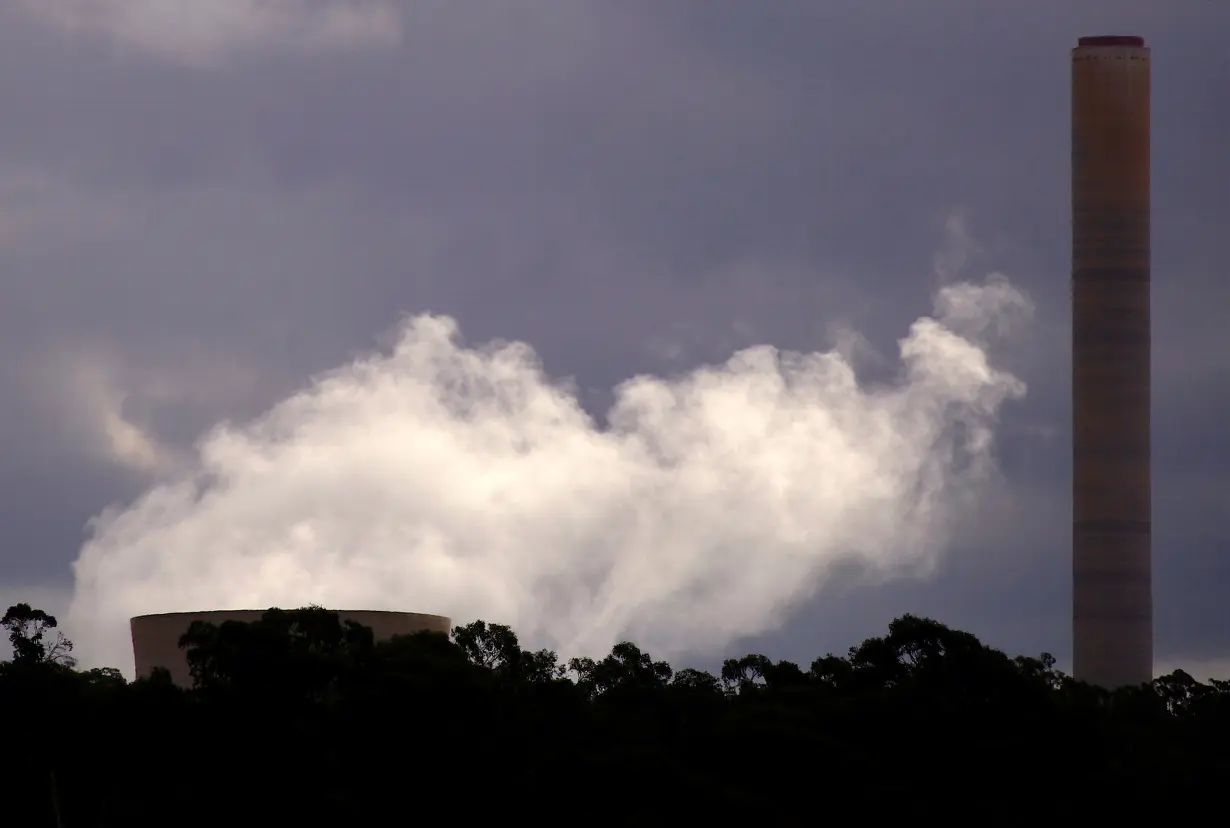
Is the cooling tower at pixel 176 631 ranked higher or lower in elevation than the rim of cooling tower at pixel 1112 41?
lower

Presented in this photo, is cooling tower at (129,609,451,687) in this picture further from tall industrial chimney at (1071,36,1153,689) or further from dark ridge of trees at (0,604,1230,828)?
tall industrial chimney at (1071,36,1153,689)

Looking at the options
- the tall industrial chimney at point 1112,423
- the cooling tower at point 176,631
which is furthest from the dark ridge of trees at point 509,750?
the tall industrial chimney at point 1112,423

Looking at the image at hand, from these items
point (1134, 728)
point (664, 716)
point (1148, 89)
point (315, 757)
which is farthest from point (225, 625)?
point (1148, 89)

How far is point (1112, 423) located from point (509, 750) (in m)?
62.8

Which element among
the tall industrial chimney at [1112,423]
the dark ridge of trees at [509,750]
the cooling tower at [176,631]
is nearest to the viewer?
the dark ridge of trees at [509,750]

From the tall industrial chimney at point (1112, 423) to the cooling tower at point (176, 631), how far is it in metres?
44.5

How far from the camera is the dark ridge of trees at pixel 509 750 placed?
223ft

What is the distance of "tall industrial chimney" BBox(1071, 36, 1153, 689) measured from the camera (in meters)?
122

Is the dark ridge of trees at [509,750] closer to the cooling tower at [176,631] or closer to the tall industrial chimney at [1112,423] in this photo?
the cooling tower at [176,631]

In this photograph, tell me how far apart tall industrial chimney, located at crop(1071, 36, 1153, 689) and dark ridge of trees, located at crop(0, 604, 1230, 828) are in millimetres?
37635

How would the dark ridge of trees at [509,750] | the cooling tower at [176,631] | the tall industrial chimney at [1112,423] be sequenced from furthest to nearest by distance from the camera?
the tall industrial chimney at [1112,423] → the cooling tower at [176,631] → the dark ridge of trees at [509,750]

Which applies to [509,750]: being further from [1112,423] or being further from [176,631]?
[1112,423]

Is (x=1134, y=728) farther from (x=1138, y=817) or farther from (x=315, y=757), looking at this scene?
(x=315, y=757)

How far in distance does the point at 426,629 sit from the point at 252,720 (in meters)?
26.6
